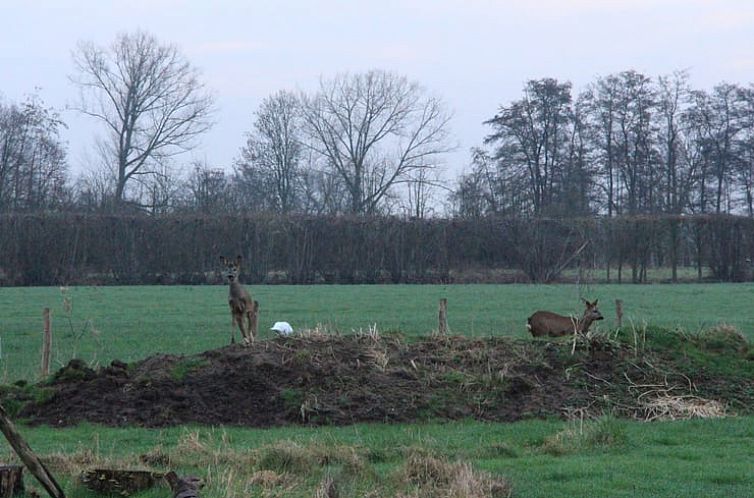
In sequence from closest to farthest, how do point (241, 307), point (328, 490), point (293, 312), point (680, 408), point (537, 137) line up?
1. point (328, 490)
2. point (680, 408)
3. point (241, 307)
4. point (293, 312)
5. point (537, 137)

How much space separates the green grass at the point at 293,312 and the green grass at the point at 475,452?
5379mm

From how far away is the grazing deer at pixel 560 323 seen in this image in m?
17.5

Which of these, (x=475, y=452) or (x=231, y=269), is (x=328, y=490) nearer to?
(x=475, y=452)

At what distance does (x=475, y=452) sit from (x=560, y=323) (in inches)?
320

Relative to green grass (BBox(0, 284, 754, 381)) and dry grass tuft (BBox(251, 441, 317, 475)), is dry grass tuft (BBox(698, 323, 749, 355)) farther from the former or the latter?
dry grass tuft (BBox(251, 441, 317, 475))

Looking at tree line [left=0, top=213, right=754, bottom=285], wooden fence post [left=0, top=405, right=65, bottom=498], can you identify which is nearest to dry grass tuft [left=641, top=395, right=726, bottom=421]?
wooden fence post [left=0, top=405, right=65, bottom=498]

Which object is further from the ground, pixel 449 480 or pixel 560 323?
pixel 560 323

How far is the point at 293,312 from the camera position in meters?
31.7

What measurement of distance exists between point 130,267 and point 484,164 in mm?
28077

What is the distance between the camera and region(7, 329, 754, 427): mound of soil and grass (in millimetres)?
13219

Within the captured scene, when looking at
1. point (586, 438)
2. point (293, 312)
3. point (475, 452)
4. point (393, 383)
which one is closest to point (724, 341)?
point (393, 383)

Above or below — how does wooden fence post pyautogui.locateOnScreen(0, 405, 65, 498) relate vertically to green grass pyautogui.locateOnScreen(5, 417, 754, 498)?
above

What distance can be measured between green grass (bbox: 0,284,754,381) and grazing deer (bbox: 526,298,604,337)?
132 cm

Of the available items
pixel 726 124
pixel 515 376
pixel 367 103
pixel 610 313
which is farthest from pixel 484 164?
pixel 515 376
